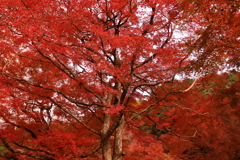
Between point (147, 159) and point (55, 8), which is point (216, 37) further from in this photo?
point (147, 159)

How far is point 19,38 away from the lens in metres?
6.71

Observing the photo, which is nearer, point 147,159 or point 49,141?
point 49,141

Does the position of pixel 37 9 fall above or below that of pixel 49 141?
above

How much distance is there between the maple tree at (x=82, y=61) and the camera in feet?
20.8

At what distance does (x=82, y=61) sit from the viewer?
734cm

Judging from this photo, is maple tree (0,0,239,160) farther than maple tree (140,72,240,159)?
No

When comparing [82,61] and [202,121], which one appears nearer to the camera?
[82,61]

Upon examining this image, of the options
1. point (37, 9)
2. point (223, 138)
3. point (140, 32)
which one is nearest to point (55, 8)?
point (37, 9)

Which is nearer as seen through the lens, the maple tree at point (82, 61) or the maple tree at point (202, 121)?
the maple tree at point (82, 61)

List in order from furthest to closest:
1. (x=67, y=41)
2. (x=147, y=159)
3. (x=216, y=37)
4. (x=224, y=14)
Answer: (x=147, y=159), (x=67, y=41), (x=216, y=37), (x=224, y=14)

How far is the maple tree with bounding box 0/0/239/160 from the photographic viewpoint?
6.34 meters

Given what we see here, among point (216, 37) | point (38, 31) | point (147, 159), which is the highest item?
point (38, 31)

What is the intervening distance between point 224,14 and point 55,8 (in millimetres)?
5387

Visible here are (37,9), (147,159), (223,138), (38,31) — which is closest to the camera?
(38,31)
